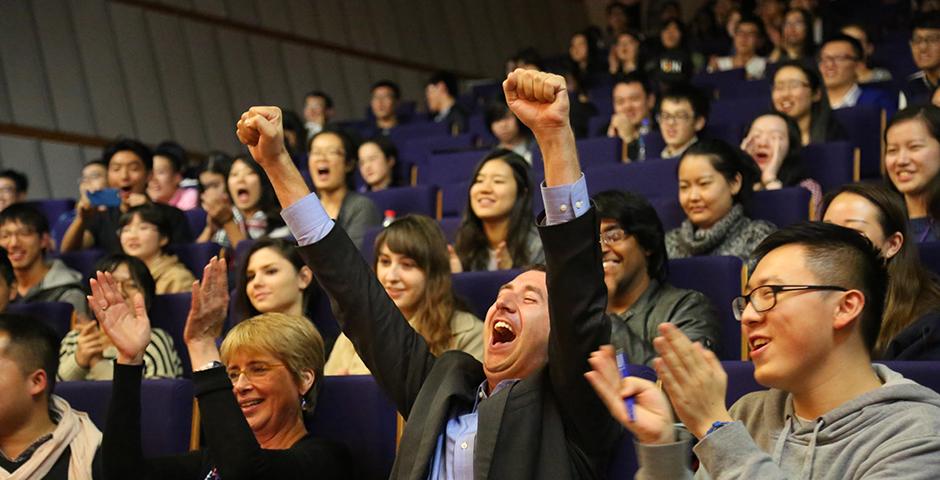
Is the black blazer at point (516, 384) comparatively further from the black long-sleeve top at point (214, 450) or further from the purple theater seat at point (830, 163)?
the purple theater seat at point (830, 163)

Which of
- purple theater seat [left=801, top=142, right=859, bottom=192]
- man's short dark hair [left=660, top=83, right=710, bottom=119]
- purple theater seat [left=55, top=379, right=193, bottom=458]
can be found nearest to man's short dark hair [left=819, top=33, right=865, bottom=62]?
man's short dark hair [left=660, top=83, right=710, bottom=119]

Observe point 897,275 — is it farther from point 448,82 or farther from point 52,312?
point 448,82

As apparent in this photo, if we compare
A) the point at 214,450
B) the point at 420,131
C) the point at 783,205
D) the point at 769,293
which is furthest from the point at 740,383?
the point at 420,131

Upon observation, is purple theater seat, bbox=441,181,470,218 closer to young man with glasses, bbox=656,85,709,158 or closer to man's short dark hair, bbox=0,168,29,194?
young man with glasses, bbox=656,85,709,158

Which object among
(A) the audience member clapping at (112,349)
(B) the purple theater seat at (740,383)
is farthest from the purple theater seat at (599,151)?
(B) the purple theater seat at (740,383)

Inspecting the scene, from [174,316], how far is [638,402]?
1582 mm

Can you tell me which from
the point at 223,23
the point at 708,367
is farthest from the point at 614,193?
the point at 223,23

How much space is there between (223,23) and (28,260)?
2.89 metres

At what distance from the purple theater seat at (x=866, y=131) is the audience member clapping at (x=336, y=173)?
1268 millimetres

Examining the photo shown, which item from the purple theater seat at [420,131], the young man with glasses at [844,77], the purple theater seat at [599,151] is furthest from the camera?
the purple theater seat at [420,131]

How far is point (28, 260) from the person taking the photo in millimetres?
3035

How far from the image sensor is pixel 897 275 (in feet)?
5.45

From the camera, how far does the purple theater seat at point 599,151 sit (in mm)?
3378

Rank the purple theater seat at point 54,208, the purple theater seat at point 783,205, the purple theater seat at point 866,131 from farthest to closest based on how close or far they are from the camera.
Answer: the purple theater seat at point 54,208 → the purple theater seat at point 866,131 → the purple theater seat at point 783,205
